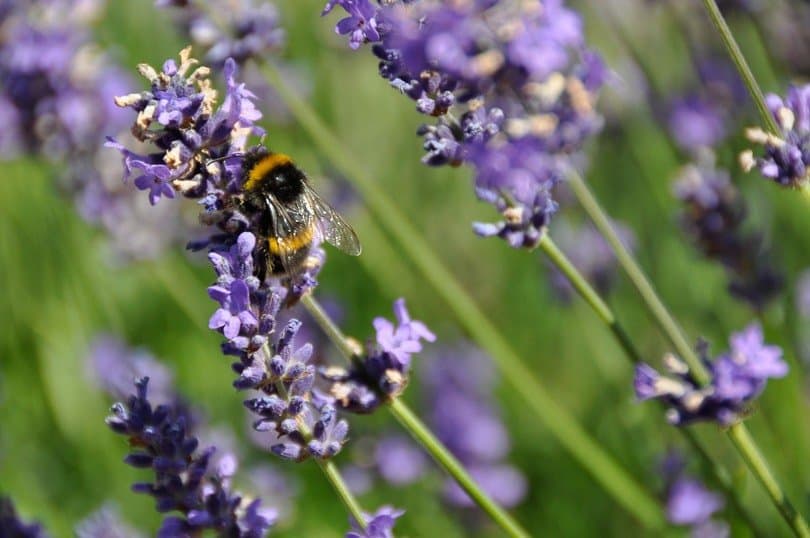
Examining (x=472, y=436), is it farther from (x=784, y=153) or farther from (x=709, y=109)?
(x=784, y=153)

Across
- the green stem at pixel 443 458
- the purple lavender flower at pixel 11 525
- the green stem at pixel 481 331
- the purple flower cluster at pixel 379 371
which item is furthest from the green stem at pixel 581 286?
the purple lavender flower at pixel 11 525

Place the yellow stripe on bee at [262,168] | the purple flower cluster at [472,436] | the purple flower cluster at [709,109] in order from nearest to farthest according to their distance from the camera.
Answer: the yellow stripe on bee at [262,168]
the purple flower cluster at [472,436]
the purple flower cluster at [709,109]

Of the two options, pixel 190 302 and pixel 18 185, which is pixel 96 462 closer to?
pixel 190 302

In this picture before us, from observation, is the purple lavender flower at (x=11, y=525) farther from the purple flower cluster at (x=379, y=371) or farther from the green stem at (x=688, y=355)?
the green stem at (x=688, y=355)

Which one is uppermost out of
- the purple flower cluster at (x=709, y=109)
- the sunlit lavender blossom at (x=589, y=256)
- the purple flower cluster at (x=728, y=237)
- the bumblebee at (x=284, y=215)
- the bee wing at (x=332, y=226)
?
the purple flower cluster at (x=709, y=109)

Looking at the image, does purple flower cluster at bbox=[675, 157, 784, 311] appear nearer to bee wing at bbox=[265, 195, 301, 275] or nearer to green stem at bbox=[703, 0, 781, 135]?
green stem at bbox=[703, 0, 781, 135]

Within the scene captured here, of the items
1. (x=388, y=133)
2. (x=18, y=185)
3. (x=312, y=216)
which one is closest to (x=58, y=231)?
(x=18, y=185)

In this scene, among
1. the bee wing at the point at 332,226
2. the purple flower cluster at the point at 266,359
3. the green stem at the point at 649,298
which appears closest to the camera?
the purple flower cluster at the point at 266,359
